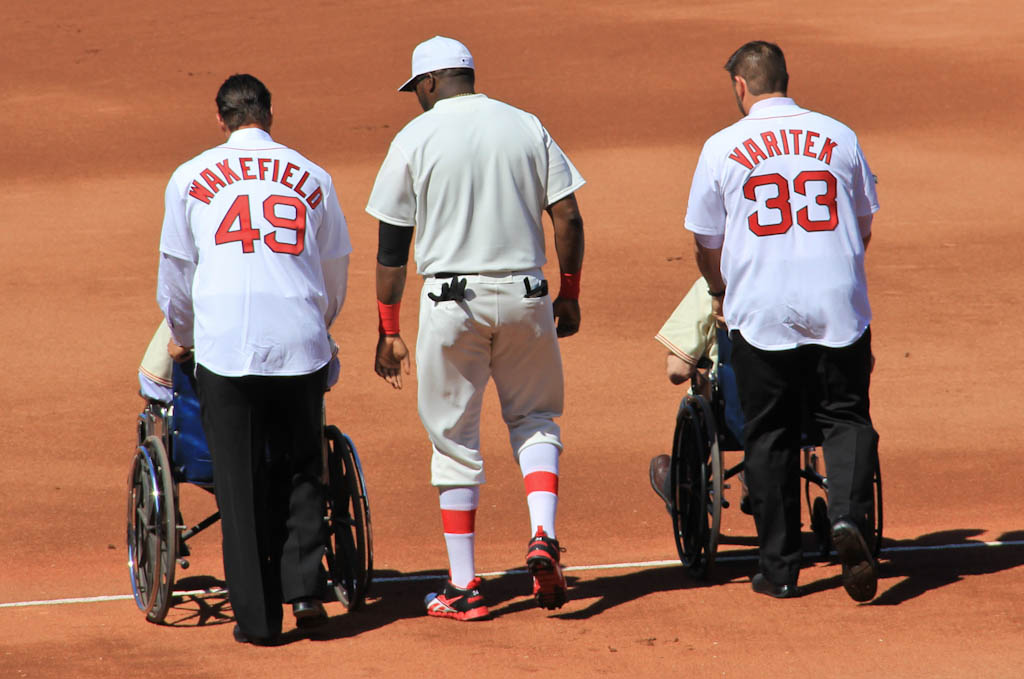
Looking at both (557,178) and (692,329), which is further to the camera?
(692,329)

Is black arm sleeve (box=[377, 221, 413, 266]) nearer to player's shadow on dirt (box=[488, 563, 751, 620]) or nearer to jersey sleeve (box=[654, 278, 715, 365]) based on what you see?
jersey sleeve (box=[654, 278, 715, 365])

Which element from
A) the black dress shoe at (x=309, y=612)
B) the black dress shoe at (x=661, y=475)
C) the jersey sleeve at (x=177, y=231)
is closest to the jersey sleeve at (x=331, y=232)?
the jersey sleeve at (x=177, y=231)

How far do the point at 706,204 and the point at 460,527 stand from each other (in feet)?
5.01

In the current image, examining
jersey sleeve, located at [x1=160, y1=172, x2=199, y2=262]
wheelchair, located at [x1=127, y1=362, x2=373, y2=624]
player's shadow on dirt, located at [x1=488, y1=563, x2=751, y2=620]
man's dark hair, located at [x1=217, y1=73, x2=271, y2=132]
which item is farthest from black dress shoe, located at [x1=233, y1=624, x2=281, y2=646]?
man's dark hair, located at [x1=217, y1=73, x2=271, y2=132]

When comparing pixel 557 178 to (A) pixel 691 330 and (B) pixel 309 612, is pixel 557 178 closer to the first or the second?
(A) pixel 691 330

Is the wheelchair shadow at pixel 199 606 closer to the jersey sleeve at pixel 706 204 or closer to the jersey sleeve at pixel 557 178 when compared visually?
the jersey sleeve at pixel 557 178

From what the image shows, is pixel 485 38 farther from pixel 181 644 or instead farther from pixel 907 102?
pixel 181 644

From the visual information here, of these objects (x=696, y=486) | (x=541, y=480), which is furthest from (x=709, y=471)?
(x=541, y=480)

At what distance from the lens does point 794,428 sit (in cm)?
555

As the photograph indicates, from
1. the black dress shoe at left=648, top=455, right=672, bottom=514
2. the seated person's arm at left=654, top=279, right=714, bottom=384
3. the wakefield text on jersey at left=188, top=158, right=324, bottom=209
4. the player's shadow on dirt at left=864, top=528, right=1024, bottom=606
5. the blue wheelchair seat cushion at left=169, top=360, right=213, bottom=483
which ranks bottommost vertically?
the player's shadow on dirt at left=864, top=528, right=1024, bottom=606

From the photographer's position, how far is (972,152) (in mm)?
18781

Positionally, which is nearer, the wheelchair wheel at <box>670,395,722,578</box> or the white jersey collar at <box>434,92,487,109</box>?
the white jersey collar at <box>434,92,487,109</box>

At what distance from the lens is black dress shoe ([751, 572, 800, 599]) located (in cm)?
552

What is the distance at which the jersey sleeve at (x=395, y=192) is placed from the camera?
17.6 ft
